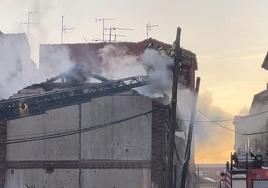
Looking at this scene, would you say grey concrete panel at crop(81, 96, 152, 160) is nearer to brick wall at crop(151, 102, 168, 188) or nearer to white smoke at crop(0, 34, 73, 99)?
brick wall at crop(151, 102, 168, 188)

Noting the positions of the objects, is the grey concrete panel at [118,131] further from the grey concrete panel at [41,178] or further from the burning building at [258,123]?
the burning building at [258,123]

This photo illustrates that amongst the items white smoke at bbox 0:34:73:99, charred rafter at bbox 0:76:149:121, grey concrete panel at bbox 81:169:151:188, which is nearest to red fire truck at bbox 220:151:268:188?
grey concrete panel at bbox 81:169:151:188

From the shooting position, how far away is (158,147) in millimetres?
22078

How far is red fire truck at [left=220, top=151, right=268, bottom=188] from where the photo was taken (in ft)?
52.6

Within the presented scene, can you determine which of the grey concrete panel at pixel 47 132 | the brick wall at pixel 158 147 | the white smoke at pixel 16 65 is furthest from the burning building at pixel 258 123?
the grey concrete panel at pixel 47 132

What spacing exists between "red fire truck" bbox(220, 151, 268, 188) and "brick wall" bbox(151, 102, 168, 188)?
15.6 ft

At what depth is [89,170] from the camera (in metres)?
22.3

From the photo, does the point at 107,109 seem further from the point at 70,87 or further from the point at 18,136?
the point at 18,136

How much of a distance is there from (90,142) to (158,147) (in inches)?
106

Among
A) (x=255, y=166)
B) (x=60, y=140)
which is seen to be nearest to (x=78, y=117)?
(x=60, y=140)

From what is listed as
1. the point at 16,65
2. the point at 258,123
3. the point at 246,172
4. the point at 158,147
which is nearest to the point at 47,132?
the point at 158,147

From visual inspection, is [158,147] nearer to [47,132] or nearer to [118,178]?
[118,178]

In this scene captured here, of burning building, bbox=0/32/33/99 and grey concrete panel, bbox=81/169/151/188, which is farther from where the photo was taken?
burning building, bbox=0/32/33/99

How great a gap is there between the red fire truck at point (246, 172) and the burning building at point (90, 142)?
5.13 meters
